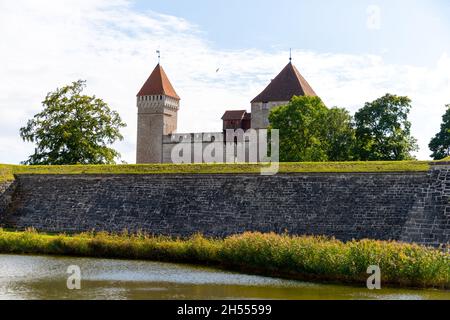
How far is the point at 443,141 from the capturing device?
144 feet

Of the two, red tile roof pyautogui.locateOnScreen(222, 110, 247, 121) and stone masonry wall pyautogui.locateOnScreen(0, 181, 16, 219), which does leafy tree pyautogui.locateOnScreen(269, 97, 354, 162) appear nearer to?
red tile roof pyautogui.locateOnScreen(222, 110, 247, 121)

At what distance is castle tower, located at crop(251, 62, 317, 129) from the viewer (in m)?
53.7

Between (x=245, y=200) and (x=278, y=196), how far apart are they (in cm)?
144

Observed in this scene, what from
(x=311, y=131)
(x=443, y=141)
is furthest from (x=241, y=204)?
(x=443, y=141)

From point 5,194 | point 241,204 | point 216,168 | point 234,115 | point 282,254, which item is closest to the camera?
point 282,254

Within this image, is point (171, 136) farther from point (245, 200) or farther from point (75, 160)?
point (245, 200)

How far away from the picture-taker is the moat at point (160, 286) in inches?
577

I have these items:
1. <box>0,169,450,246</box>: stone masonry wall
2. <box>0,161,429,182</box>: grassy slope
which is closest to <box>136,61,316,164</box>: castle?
<box>0,161,429,182</box>: grassy slope

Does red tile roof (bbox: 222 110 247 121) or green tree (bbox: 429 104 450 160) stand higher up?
red tile roof (bbox: 222 110 247 121)

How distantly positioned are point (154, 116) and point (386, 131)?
81.1 feet

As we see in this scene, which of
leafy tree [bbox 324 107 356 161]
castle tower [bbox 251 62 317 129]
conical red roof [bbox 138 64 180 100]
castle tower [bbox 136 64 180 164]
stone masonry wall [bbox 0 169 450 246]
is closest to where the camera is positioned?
stone masonry wall [bbox 0 169 450 246]

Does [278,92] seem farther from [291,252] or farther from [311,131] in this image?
[291,252]

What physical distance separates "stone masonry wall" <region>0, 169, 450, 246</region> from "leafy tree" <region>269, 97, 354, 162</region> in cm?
1731

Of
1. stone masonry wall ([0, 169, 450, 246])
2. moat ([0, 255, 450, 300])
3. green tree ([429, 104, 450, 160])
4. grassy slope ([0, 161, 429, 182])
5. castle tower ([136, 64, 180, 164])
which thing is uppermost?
castle tower ([136, 64, 180, 164])
